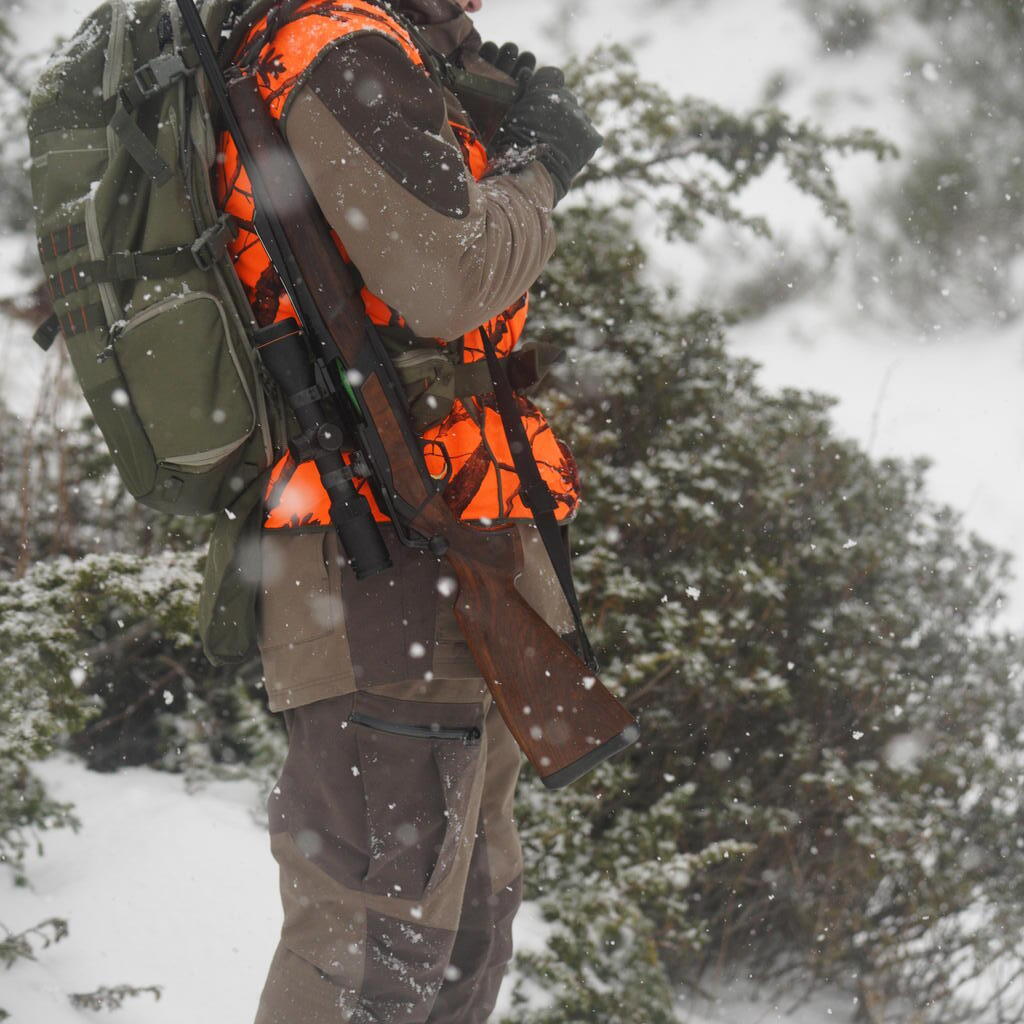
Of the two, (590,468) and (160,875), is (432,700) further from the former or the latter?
(590,468)

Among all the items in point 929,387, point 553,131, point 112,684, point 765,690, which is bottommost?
point 553,131

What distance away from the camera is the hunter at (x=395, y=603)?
4.22 feet

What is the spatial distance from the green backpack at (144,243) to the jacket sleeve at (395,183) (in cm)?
18

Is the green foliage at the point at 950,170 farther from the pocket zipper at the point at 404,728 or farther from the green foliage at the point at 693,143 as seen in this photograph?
the pocket zipper at the point at 404,728

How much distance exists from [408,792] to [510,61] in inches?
45.7

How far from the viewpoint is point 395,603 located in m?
1.42

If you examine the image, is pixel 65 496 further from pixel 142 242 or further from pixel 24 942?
pixel 142 242

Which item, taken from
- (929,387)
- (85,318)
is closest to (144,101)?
(85,318)

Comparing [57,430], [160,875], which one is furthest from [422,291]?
[57,430]

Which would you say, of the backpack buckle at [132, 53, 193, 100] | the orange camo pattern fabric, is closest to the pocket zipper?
the orange camo pattern fabric

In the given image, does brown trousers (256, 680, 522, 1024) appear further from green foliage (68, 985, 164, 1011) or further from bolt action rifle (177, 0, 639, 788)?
green foliage (68, 985, 164, 1011)

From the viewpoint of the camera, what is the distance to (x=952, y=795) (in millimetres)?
3668

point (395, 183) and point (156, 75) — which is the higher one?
point (156, 75)

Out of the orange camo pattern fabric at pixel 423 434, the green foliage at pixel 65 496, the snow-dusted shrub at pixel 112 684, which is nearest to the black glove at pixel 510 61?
the orange camo pattern fabric at pixel 423 434
